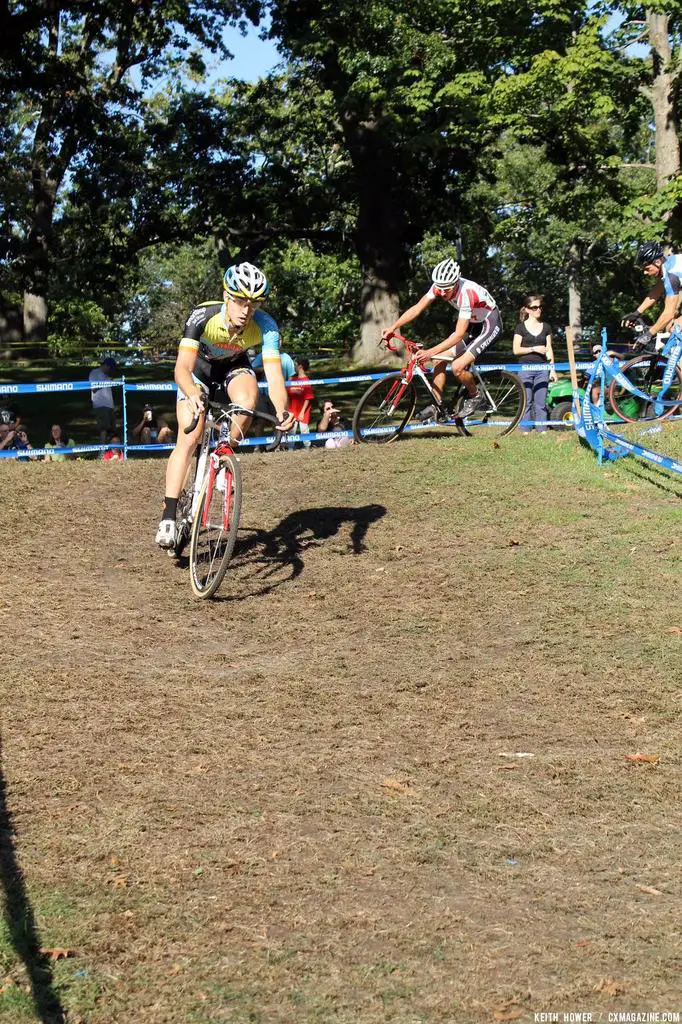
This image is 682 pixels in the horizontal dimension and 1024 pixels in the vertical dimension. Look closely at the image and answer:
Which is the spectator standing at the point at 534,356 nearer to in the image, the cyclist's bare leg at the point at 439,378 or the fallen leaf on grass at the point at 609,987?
the cyclist's bare leg at the point at 439,378

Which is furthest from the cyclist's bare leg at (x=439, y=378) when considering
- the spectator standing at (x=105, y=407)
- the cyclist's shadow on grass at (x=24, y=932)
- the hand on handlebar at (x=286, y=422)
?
the cyclist's shadow on grass at (x=24, y=932)

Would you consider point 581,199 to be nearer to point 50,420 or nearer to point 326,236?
point 326,236

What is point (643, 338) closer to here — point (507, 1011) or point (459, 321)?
point (459, 321)

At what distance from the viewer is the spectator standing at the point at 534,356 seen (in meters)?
16.2

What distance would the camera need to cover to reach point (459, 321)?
13.8 metres

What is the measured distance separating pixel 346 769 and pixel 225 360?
4.58 meters

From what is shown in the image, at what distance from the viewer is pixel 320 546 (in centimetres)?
1138

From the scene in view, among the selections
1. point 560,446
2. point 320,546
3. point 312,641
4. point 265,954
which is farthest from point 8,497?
point 265,954

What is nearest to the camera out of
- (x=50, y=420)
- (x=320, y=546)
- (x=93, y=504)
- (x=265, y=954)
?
(x=265, y=954)

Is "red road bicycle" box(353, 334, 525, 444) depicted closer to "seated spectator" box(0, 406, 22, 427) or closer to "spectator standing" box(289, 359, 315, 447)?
"spectator standing" box(289, 359, 315, 447)

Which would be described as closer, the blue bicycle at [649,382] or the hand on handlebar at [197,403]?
the hand on handlebar at [197,403]

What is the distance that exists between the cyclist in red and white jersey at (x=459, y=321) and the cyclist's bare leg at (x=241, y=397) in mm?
4031

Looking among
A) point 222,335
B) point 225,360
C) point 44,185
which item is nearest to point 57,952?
point 222,335

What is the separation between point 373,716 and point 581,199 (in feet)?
89.3
